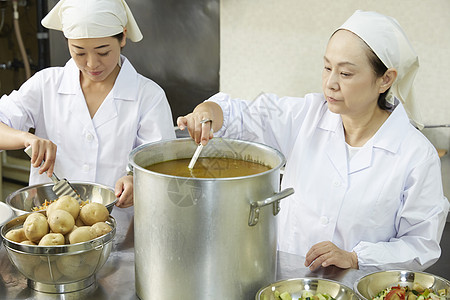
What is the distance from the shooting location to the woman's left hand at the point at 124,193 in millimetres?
1695

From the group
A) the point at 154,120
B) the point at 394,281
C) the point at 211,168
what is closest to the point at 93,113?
the point at 154,120

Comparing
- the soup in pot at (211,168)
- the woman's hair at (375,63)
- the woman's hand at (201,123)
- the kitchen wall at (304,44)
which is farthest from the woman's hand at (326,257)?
the kitchen wall at (304,44)

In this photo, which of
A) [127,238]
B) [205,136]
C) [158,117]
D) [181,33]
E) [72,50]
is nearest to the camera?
[205,136]

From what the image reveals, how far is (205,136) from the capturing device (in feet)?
4.48

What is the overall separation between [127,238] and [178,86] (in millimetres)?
2073

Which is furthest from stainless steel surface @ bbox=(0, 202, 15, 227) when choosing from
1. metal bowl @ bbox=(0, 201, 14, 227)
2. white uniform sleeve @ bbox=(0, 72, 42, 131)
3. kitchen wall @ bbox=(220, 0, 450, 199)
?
kitchen wall @ bbox=(220, 0, 450, 199)

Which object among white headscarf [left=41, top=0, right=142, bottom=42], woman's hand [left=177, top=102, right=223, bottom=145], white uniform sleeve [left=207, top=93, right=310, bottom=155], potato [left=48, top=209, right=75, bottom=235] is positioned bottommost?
potato [left=48, top=209, right=75, bottom=235]

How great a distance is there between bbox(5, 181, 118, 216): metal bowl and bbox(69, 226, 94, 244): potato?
1.30 feet

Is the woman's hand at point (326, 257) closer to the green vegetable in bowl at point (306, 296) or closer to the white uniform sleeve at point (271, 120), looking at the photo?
the green vegetable in bowl at point (306, 296)

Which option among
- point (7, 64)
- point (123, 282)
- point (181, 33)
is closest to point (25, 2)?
point (7, 64)

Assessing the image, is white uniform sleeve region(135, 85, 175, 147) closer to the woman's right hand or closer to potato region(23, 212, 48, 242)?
the woman's right hand

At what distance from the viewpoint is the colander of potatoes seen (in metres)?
1.23

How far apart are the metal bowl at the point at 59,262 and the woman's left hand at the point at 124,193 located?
39cm

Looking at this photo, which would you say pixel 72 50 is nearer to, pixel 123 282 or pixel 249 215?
pixel 123 282
